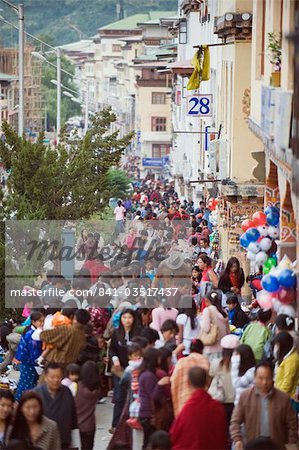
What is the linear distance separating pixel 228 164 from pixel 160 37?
274 ft

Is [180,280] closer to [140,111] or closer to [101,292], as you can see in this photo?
[101,292]

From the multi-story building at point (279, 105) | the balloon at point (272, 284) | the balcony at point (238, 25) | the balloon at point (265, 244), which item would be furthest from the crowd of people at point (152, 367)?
the balcony at point (238, 25)

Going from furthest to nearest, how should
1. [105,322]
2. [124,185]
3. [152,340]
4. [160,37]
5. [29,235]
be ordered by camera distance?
[160,37], [124,185], [29,235], [105,322], [152,340]

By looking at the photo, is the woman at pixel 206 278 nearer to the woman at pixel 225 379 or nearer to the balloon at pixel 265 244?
the balloon at pixel 265 244

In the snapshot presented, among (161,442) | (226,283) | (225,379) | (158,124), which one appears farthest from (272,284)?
(158,124)

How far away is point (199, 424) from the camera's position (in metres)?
12.5

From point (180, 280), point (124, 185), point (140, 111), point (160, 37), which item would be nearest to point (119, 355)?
point (180, 280)

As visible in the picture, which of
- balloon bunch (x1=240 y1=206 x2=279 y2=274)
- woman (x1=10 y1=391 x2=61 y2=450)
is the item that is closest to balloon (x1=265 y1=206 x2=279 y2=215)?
balloon bunch (x1=240 y1=206 x2=279 y2=274)

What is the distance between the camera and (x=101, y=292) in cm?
1967

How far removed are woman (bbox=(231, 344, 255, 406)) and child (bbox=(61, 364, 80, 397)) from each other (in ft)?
5.04

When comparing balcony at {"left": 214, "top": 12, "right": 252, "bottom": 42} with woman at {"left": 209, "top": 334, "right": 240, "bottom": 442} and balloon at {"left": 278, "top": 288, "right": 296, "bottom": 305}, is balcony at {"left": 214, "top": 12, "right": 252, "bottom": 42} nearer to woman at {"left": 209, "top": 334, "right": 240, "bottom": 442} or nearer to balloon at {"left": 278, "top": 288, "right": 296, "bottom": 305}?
balloon at {"left": 278, "top": 288, "right": 296, "bottom": 305}

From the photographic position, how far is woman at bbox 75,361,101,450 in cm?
1441

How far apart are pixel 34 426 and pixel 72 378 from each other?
214cm

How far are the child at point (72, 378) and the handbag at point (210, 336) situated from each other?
1505 mm
